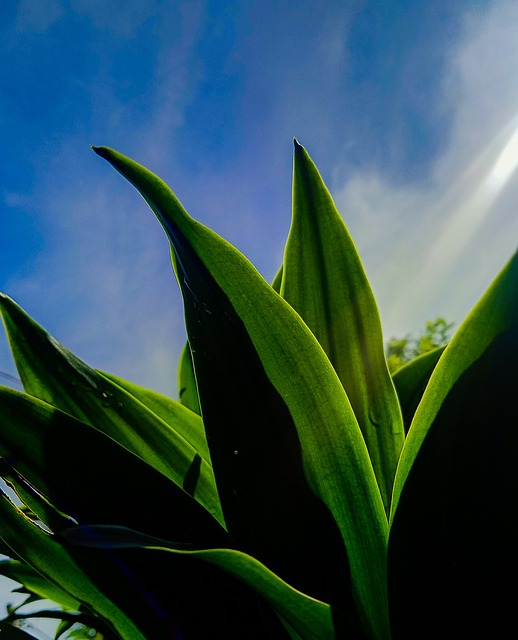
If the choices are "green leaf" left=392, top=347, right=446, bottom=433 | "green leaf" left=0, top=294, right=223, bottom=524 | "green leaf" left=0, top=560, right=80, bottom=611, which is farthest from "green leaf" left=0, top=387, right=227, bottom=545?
"green leaf" left=392, top=347, right=446, bottom=433

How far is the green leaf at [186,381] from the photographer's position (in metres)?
0.85

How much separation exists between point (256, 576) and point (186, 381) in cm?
64

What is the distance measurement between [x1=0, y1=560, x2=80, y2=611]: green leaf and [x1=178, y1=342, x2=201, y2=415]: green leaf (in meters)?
0.35

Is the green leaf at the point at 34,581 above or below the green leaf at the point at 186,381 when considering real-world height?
below

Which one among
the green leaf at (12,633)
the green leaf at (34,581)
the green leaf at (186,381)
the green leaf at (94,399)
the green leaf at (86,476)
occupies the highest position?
the green leaf at (186,381)

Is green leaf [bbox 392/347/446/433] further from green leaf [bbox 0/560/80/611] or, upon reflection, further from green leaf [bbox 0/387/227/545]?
green leaf [bbox 0/560/80/611]

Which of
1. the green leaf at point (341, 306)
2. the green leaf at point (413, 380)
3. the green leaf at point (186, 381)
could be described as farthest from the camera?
the green leaf at point (186, 381)

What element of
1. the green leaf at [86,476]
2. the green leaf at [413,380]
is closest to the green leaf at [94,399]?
the green leaf at [86,476]

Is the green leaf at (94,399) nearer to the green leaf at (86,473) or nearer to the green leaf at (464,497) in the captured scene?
the green leaf at (86,473)

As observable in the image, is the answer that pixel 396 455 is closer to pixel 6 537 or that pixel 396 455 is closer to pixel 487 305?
pixel 487 305

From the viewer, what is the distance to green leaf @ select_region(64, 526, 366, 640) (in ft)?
0.81

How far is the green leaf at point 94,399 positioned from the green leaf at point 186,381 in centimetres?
30

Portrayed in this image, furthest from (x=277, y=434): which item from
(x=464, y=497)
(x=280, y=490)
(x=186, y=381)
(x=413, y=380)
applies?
(x=186, y=381)

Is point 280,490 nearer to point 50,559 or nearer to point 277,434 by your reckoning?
point 277,434
